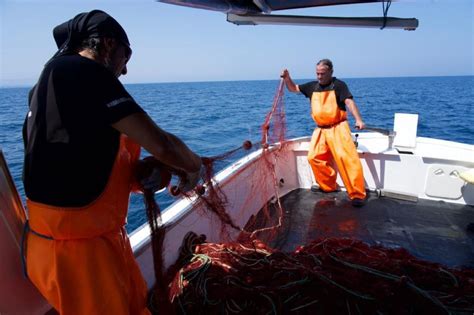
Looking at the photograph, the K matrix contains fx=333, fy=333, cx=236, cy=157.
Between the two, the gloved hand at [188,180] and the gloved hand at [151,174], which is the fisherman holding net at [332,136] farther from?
the gloved hand at [151,174]

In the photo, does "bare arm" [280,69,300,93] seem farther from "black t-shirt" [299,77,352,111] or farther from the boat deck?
the boat deck

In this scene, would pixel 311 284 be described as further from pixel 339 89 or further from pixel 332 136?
pixel 339 89

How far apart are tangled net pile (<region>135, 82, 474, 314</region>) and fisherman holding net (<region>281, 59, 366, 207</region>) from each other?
1.80 metres

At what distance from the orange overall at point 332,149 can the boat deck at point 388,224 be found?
26 cm

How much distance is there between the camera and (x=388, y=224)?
156 inches

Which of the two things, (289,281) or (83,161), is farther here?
(289,281)

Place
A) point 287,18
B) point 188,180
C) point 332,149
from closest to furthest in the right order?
1. point 188,180
2. point 287,18
3. point 332,149

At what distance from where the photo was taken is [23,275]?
1.64 meters

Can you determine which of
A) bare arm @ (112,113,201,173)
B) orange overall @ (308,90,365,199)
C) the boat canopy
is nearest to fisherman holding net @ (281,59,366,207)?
orange overall @ (308,90,365,199)

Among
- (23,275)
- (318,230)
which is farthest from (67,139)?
(318,230)

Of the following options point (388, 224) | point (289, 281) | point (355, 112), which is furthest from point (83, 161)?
point (355, 112)

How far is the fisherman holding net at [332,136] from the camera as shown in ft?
14.8

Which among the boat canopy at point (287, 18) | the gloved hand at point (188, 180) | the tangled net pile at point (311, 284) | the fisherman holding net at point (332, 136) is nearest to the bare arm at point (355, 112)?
the fisherman holding net at point (332, 136)

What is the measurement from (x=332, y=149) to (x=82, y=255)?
12.7 ft
